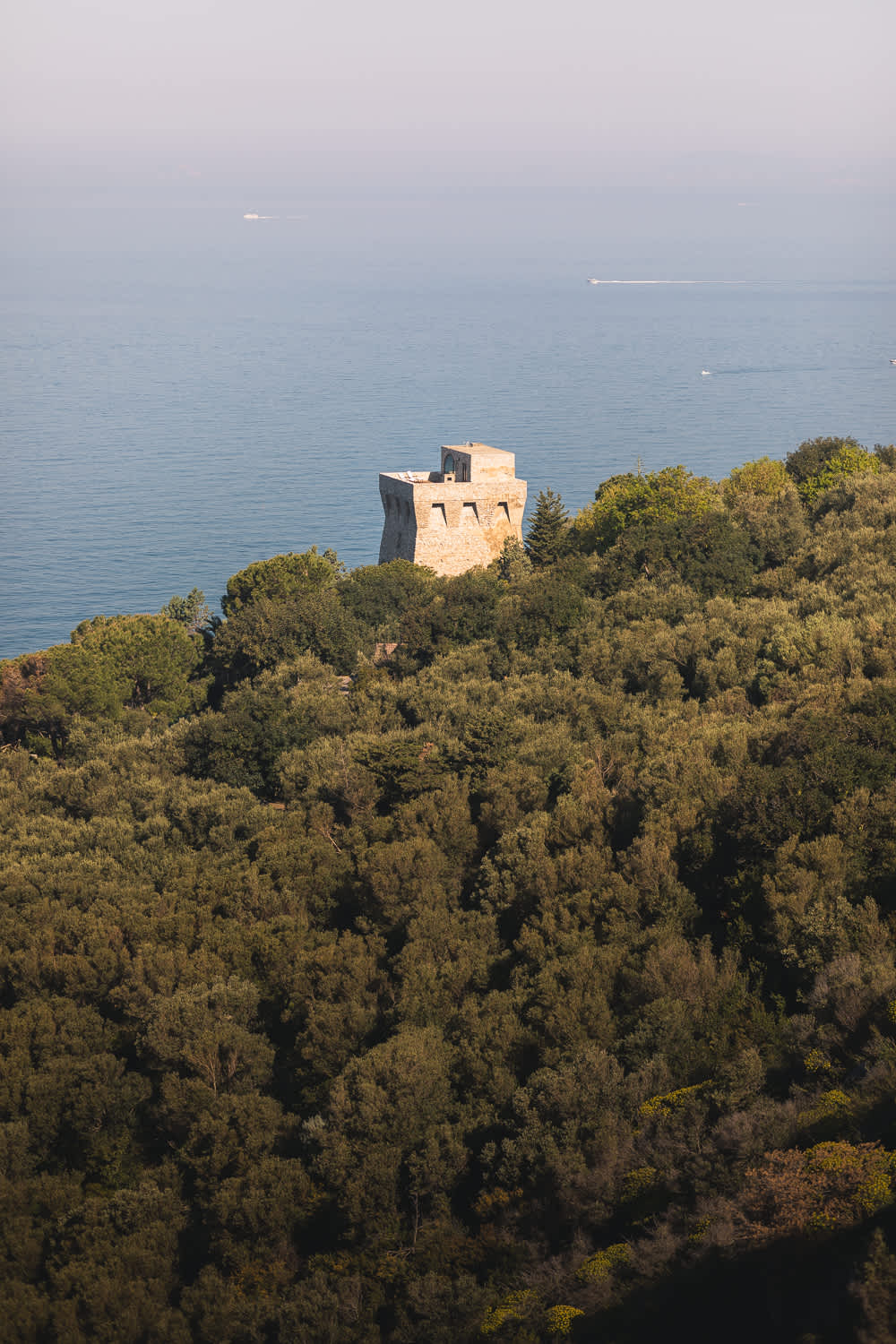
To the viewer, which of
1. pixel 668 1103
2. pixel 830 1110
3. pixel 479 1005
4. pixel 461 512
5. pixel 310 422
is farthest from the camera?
pixel 310 422

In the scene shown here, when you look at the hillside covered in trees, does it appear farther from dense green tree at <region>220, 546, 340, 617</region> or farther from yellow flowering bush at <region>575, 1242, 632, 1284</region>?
dense green tree at <region>220, 546, 340, 617</region>

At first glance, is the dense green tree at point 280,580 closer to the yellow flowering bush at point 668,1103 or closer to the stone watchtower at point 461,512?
the stone watchtower at point 461,512

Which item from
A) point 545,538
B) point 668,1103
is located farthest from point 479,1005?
point 545,538

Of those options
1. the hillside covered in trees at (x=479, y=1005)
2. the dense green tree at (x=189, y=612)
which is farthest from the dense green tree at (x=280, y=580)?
the hillside covered in trees at (x=479, y=1005)

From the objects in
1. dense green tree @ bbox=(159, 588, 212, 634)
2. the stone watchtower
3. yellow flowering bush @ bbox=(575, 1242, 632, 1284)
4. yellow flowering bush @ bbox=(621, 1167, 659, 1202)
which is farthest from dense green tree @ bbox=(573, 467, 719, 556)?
yellow flowering bush @ bbox=(575, 1242, 632, 1284)

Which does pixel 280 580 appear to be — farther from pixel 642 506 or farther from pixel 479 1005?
pixel 479 1005

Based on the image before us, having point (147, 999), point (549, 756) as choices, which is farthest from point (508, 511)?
point (147, 999)

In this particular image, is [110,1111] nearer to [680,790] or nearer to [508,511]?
[680,790]
